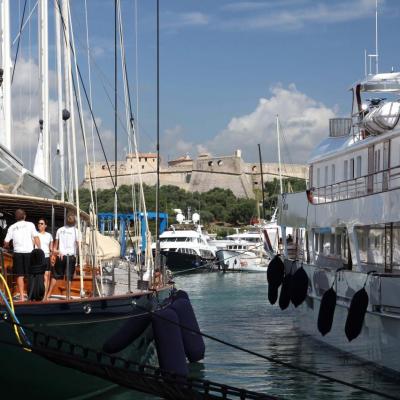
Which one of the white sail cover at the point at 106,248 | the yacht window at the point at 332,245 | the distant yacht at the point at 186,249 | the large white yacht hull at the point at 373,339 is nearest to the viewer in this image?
the white sail cover at the point at 106,248

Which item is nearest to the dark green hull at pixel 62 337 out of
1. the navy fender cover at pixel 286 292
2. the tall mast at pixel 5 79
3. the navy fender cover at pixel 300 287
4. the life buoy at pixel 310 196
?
the tall mast at pixel 5 79

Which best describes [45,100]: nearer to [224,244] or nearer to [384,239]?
[384,239]

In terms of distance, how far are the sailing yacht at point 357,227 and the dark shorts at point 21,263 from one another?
6.86m

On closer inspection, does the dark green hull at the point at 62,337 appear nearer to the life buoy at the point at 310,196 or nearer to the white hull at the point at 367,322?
the white hull at the point at 367,322

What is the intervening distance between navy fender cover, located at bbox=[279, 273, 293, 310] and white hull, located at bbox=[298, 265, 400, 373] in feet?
6.87

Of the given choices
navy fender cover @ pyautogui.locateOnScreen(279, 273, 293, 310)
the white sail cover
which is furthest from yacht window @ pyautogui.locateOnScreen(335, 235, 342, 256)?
the white sail cover

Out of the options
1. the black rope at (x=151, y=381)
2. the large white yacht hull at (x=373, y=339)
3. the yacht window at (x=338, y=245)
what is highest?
the yacht window at (x=338, y=245)

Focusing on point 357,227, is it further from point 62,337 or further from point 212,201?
point 212,201

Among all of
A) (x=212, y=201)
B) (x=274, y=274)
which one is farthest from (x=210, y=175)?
(x=274, y=274)

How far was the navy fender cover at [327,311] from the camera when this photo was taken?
1973cm

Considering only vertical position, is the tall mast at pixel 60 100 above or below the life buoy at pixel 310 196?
above

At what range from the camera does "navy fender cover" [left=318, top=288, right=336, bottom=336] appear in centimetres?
1973

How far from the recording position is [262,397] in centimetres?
850

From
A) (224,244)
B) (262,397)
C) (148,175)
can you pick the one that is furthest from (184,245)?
(148,175)
